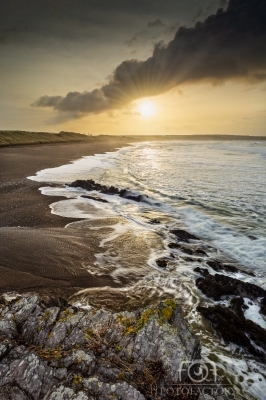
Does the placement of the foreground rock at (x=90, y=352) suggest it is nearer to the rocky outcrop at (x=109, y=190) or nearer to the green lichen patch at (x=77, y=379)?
the green lichen patch at (x=77, y=379)

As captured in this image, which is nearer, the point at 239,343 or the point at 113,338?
the point at 113,338

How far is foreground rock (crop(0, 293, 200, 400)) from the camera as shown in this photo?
133 inches

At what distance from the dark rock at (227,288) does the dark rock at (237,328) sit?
716 mm

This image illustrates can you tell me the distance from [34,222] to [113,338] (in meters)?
8.77

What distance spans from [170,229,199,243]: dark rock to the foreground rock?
6.30 m

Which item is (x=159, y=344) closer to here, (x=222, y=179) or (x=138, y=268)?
(x=138, y=268)

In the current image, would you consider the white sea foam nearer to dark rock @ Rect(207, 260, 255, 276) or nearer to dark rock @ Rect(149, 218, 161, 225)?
dark rock @ Rect(207, 260, 255, 276)

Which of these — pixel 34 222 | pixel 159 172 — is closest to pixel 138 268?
pixel 34 222

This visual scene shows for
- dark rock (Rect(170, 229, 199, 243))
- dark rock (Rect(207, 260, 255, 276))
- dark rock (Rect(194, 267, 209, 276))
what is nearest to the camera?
dark rock (Rect(194, 267, 209, 276))

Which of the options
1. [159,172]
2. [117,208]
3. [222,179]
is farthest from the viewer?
[159,172]

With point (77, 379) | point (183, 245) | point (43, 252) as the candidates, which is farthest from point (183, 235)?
point (77, 379)

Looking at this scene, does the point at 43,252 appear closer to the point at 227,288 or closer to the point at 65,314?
the point at 65,314

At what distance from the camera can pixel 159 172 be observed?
29.4m

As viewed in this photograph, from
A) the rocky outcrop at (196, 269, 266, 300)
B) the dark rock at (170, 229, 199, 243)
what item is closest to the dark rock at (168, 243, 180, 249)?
the dark rock at (170, 229, 199, 243)
